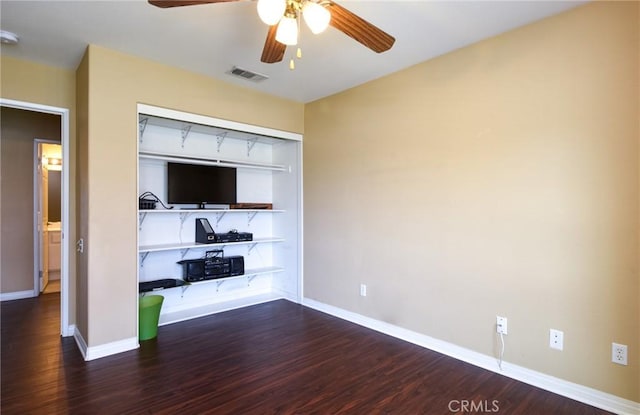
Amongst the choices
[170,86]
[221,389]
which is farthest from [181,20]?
[221,389]

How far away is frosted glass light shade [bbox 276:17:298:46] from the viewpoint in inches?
70.5

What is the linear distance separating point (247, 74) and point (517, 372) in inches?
136

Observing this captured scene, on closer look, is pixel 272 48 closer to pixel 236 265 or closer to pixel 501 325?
pixel 501 325

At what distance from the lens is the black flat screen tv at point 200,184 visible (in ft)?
12.2

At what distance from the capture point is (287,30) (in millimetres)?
1805

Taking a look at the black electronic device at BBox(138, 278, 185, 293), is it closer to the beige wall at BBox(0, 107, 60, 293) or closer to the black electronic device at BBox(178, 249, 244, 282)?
the black electronic device at BBox(178, 249, 244, 282)

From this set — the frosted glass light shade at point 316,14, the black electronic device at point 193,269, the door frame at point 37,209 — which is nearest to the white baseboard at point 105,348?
the black electronic device at point 193,269

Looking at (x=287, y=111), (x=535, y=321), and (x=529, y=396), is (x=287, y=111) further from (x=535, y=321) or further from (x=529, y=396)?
(x=529, y=396)

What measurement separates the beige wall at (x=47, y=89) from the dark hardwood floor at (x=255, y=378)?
932mm

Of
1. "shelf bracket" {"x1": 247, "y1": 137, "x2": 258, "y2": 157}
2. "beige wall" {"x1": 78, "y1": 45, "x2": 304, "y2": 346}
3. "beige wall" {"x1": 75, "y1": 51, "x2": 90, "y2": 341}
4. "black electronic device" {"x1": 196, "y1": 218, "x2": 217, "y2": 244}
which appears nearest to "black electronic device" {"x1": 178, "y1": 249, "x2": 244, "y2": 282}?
"black electronic device" {"x1": 196, "y1": 218, "x2": 217, "y2": 244}

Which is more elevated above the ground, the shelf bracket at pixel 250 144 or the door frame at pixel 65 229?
the shelf bracket at pixel 250 144

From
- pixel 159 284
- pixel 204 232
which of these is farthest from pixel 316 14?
pixel 159 284

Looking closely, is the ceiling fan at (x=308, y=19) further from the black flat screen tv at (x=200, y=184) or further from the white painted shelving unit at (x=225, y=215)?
the black flat screen tv at (x=200, y=184)

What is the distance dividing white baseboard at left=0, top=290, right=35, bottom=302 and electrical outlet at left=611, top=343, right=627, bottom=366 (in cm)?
631
